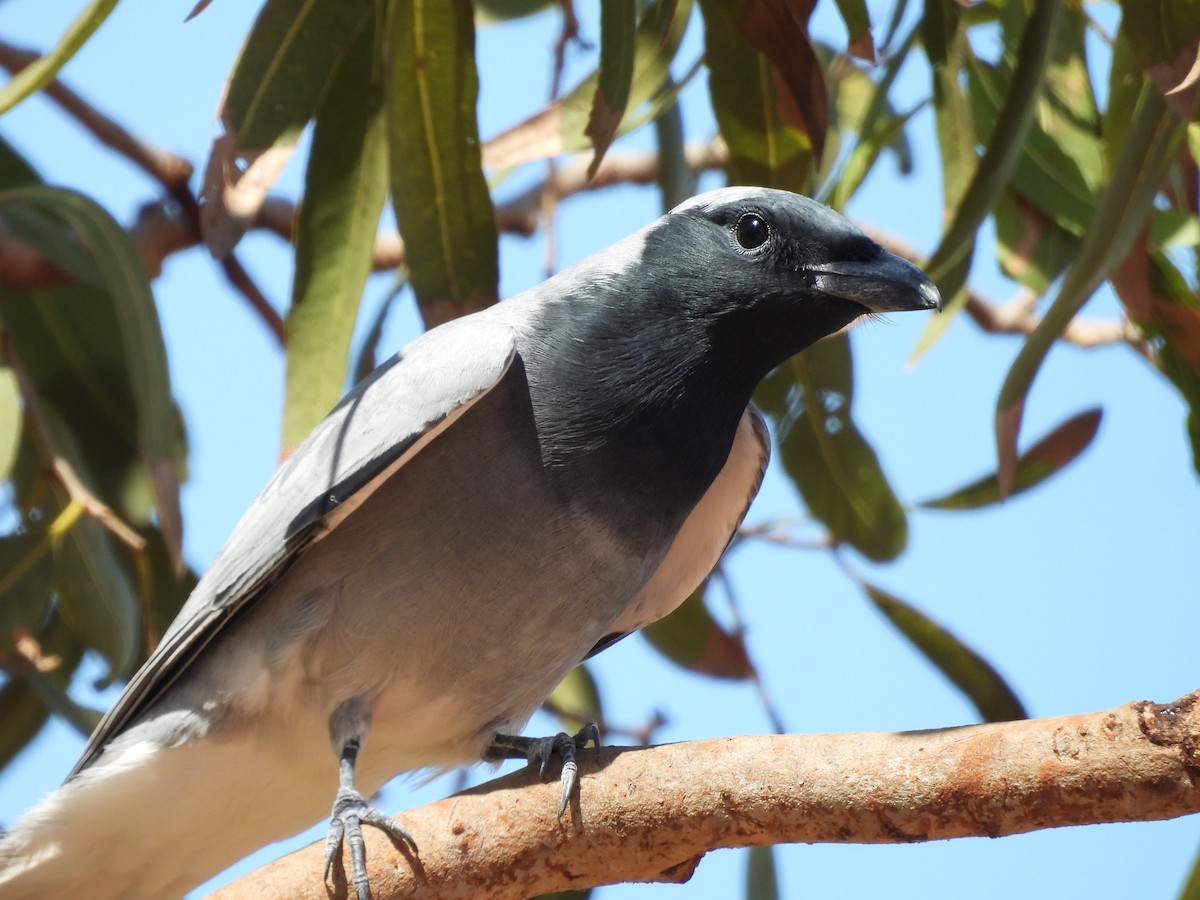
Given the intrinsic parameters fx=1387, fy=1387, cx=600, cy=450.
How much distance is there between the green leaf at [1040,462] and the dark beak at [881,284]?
1.09 m

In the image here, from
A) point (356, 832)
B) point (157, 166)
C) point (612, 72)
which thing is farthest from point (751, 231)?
point (157, 166)

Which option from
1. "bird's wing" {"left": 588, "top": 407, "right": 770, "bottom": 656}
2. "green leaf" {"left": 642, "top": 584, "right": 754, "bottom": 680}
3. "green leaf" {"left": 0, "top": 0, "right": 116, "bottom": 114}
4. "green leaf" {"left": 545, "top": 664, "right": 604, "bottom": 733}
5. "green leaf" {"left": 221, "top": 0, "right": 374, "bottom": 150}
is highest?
"green leaf" {"left": 0, "top": 0, "right": 116, "bottom": 114}

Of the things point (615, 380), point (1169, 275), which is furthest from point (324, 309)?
point (1169, 275)

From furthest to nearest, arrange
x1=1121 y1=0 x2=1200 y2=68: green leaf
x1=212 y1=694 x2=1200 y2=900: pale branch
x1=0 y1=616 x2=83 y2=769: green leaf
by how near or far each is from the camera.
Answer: x1=0 y1=616 x2=83 y2=769: green leaf
x1=1121 y1=0 x2=1200 y2=68: green leaf
x1=212 y1=694 x2=1200 y2=900: pale branch

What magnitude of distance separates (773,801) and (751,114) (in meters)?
1.80

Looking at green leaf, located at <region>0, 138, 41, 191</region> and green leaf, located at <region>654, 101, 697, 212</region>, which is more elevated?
green leaf, located at <region>0, 138, 41, 191</region>

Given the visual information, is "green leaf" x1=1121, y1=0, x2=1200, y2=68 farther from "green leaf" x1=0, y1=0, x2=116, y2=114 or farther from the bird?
"green leaf" x1=0, y1=0, x2=116, y2=114

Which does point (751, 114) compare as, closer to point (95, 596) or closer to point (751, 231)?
point (751, 231)

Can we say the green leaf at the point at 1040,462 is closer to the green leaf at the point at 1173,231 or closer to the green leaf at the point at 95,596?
the green leaf at the point at 1173,231

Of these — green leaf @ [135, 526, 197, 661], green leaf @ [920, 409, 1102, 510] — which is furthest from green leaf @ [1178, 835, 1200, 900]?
green leaf @ [135, 526, 197, 661]

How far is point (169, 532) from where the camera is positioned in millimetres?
2680

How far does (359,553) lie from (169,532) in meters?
0.50

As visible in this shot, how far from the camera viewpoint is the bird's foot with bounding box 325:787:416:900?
1.99m

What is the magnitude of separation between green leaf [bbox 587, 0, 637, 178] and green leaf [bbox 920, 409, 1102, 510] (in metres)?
1.45
